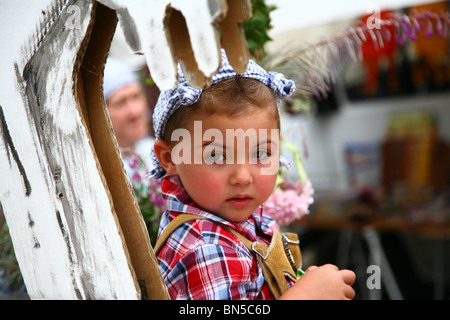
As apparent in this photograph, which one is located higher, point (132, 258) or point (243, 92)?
point (243, 92)

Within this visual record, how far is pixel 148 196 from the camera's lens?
63.1 inches

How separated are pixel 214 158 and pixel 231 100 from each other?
0.42ft

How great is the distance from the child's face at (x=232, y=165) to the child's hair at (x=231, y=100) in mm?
13

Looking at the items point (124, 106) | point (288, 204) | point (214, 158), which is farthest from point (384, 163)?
point (214, 158)

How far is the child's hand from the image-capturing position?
908 mm

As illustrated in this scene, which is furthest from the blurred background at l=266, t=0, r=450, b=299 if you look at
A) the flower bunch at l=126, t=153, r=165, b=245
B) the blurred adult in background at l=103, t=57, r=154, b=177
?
the flower bunch at l=126, t=153, r=165, b=245

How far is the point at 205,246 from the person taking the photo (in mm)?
968

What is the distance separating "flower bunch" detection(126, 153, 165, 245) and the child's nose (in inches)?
20.6

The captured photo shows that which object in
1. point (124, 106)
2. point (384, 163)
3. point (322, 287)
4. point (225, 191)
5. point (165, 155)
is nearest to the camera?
point (322, 287)

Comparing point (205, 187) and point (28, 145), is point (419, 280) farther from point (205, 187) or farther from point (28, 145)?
point (28, 145)

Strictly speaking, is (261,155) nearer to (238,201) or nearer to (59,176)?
(238,201)

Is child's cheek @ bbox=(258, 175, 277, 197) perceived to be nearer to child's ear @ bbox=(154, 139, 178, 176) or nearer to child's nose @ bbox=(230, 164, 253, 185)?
child's nose @ bbox=(230, 164, 253, 185)

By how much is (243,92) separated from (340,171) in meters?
4.58

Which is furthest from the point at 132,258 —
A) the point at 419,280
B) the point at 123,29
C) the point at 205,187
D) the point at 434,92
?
the point at 434,92
